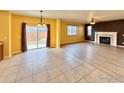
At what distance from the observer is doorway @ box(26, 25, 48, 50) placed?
10.6 metres

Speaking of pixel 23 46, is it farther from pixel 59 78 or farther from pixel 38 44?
pixel 59 78

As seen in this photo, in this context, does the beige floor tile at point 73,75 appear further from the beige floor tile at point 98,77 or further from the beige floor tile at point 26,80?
the beige floor tile at point 26,80

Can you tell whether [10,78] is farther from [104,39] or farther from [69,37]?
[104,39]

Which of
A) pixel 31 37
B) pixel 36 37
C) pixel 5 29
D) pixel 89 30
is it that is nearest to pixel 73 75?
pixel 5 29

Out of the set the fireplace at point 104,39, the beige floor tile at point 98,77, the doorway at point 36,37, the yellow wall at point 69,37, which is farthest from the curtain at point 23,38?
the fireplace at point 104,39

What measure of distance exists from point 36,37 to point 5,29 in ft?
13.1

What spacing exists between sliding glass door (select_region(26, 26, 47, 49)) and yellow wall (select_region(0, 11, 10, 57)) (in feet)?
9.81

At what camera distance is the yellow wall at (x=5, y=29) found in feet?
23.2

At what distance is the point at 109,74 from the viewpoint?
4699mm

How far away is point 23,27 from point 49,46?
2.99 m

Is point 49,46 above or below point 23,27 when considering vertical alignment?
below
